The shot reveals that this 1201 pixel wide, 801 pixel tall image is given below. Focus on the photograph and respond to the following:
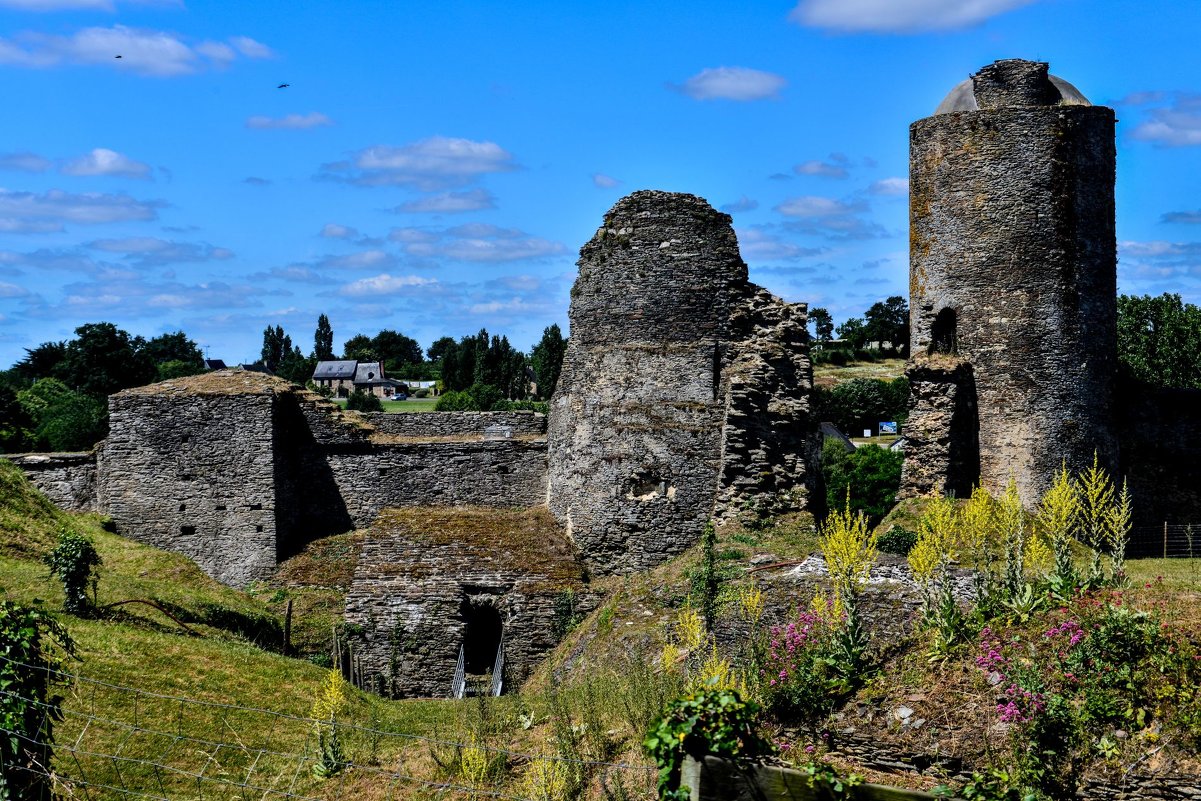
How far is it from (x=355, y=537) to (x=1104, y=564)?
17.5 m

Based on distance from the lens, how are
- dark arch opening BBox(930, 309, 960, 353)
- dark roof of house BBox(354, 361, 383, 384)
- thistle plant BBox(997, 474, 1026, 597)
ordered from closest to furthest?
thistle plant BBox(997, 474, 1026, 597), dark arch opening BBox(930, 309, 960, 353), dark roof of house BBox(354, 361, 383, 384)

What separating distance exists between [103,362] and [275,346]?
55875 millimetres

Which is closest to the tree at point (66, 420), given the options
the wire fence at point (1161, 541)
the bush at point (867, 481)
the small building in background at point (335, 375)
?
the bush at point (867, 481)

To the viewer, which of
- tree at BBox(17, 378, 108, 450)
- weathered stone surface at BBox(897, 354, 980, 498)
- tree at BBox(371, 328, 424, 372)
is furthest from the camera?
tree at BBox(371, 328, 424, 372)

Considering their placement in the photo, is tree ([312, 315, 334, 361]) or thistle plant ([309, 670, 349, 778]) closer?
thistle plant ([309, 670, 349, 778])

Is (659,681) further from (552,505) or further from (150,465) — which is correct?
(150,465)

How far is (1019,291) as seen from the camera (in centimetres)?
2619

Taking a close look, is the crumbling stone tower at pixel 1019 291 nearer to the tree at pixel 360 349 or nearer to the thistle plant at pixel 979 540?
the thistle plant at pixel 979 540

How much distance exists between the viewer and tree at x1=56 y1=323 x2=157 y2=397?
6912 cm

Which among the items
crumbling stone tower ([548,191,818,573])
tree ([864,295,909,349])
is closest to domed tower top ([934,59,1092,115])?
crumbling stone tower ([548,191,818,573])

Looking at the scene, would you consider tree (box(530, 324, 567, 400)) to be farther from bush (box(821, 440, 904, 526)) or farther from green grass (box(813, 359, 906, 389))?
bush (box(821, 440, 904, 526))

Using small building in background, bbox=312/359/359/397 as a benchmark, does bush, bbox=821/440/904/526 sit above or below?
below

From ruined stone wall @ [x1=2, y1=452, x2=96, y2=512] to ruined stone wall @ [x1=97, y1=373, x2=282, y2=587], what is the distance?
0.93 meters

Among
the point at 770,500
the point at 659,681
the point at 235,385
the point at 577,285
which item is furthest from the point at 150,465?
the point at 659,681
